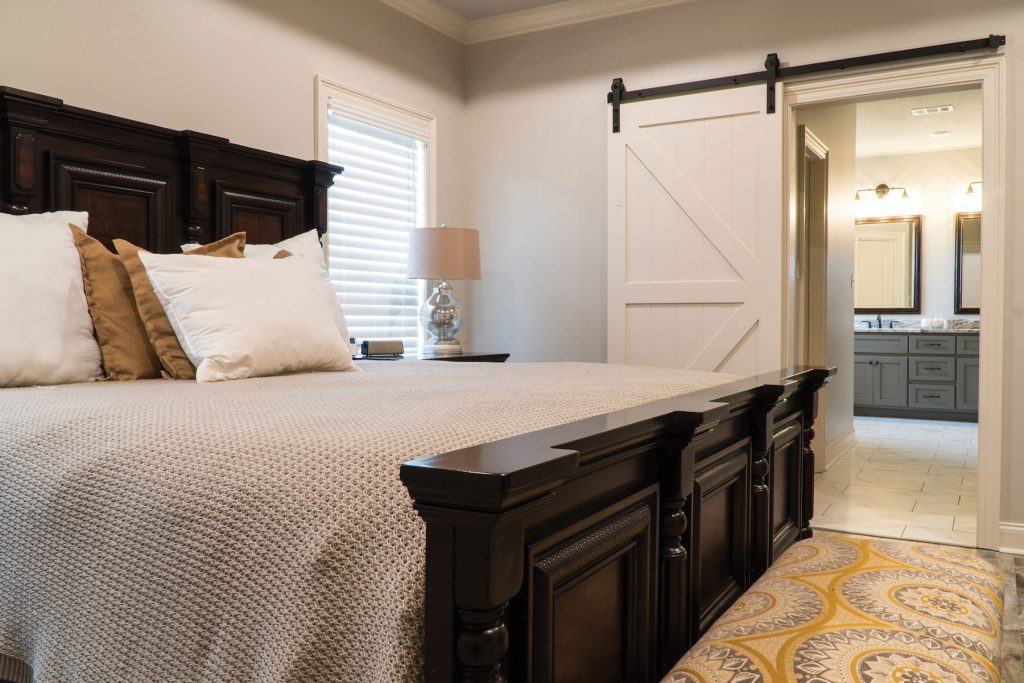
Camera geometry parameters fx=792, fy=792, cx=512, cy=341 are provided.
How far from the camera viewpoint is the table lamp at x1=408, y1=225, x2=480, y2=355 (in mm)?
4113

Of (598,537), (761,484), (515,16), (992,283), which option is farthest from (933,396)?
(598,537)

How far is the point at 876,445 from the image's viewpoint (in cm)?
619

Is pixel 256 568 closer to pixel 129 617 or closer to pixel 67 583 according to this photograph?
pixel 129 617

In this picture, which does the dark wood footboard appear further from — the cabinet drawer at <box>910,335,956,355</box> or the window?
the cabinet drawer at <box>910,335,956,355</box>

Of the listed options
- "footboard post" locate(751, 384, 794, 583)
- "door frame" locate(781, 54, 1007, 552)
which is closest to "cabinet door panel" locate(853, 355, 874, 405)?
"door frame" locate(781, 54, 1007, 552)

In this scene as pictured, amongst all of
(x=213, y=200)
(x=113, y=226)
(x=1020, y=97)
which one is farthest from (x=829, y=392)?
(x=113, y=226)

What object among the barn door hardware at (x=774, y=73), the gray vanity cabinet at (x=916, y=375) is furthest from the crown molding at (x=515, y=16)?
the gray vanity cabinet at (x=916, y=375)

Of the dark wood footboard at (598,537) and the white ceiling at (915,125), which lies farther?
the white ceiling at (915,125)

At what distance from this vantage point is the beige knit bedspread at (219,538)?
2.75ft

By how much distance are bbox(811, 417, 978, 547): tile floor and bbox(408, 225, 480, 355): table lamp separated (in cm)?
207

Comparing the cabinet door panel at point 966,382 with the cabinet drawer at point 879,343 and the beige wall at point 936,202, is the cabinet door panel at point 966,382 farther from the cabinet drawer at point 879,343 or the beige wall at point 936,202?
the beige wall at point 936,202

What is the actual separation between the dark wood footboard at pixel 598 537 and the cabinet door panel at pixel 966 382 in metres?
6.48

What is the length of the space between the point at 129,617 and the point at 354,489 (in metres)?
0.35

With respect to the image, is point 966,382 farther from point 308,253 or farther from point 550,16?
point 308,253
